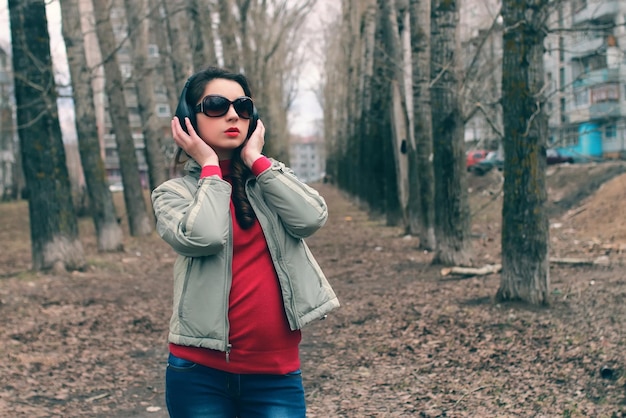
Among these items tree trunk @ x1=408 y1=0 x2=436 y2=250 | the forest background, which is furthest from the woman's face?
tree trunk @ x1=408 y1=0 x2=436 y2=250

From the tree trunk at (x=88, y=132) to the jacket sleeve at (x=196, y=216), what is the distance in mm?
13562

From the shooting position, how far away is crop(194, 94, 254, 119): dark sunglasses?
9.08 ft

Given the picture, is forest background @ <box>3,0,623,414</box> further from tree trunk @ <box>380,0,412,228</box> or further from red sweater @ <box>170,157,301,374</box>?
red sweater @ <box>170,157,301,374</box>

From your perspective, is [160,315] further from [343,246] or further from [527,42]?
[343,246]

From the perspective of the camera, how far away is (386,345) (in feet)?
25.2

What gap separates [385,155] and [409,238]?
12.7 ft

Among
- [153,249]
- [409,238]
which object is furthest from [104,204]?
[409,238]

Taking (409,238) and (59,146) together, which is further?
(409,238)

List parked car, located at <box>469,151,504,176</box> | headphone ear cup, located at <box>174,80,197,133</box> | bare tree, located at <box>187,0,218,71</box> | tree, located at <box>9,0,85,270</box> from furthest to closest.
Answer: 1. parked car, located at <box>469,151,504,176</box>
2. bare tree, located at <box>187,0,218,71</box>
3. tree, located at <box>9,0,85,270</box>
4. headphone ear cup, located at <box>174,80,197,133</box>

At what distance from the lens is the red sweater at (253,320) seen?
2633 mm

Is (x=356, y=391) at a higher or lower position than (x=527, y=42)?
lower

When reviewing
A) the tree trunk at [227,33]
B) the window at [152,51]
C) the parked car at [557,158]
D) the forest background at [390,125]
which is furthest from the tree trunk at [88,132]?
the parked car at [557,158]

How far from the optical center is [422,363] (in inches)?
270

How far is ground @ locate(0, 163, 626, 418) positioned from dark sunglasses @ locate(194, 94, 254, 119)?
10.9ft
